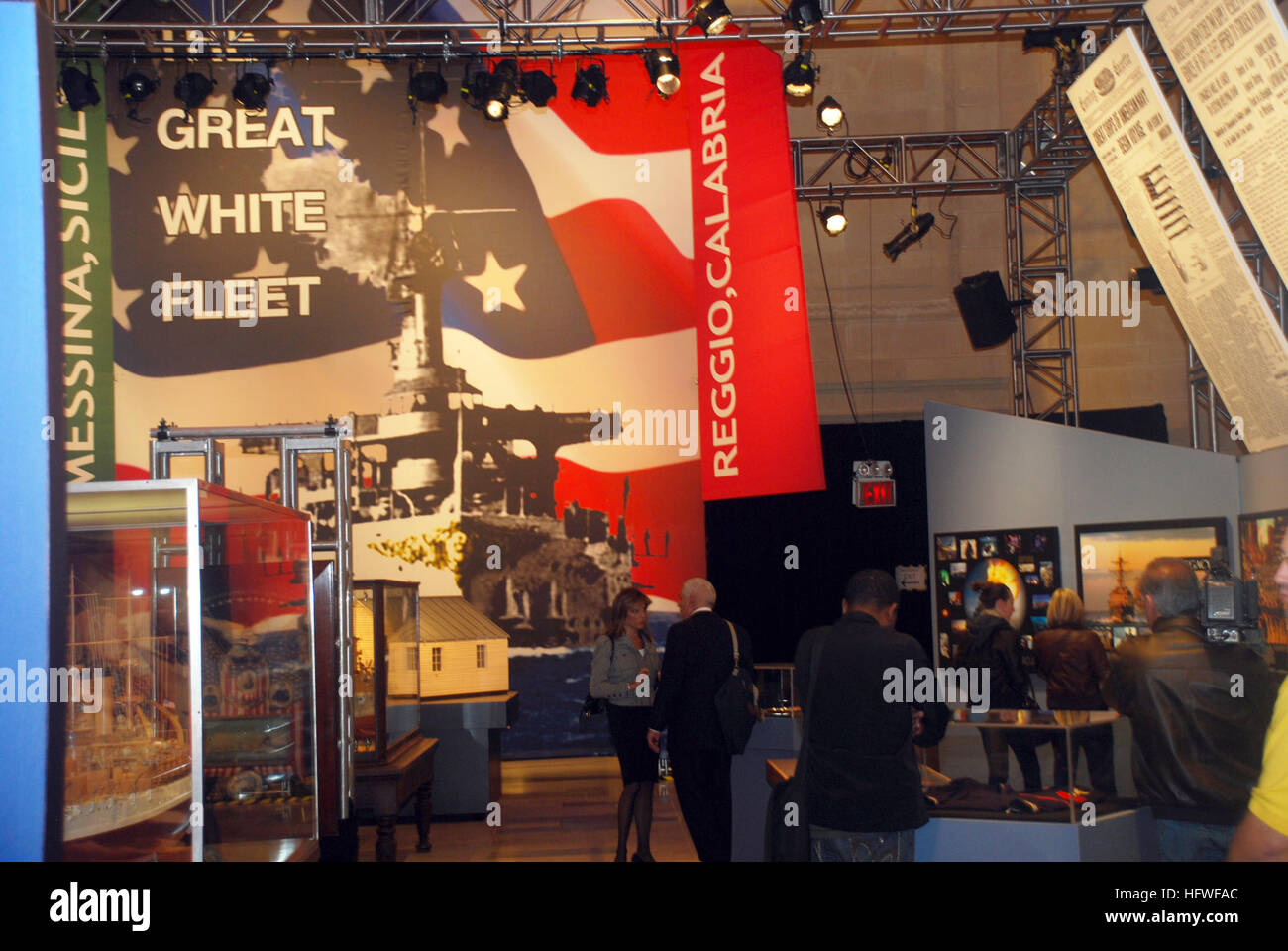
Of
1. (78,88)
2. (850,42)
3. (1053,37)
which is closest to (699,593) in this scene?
(1053,37)

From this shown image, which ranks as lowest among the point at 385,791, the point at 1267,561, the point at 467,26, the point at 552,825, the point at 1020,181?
the point at 552,825

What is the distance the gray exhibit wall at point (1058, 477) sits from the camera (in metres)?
6.07

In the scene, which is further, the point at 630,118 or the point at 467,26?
the point at 630,118

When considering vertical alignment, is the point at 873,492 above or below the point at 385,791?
above

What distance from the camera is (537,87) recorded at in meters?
7.81

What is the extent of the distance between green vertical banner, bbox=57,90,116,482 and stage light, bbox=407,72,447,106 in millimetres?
2563

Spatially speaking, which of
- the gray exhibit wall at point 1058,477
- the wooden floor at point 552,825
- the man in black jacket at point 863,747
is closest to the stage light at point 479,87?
the gray exhibit wall at point 1058,477

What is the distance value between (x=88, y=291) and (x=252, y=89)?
2.02 m

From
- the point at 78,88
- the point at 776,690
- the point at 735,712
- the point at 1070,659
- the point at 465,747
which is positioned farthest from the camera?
the point at 78,88

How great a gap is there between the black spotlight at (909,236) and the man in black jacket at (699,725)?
5580 mm

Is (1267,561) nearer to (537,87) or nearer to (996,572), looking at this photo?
(996,572)
